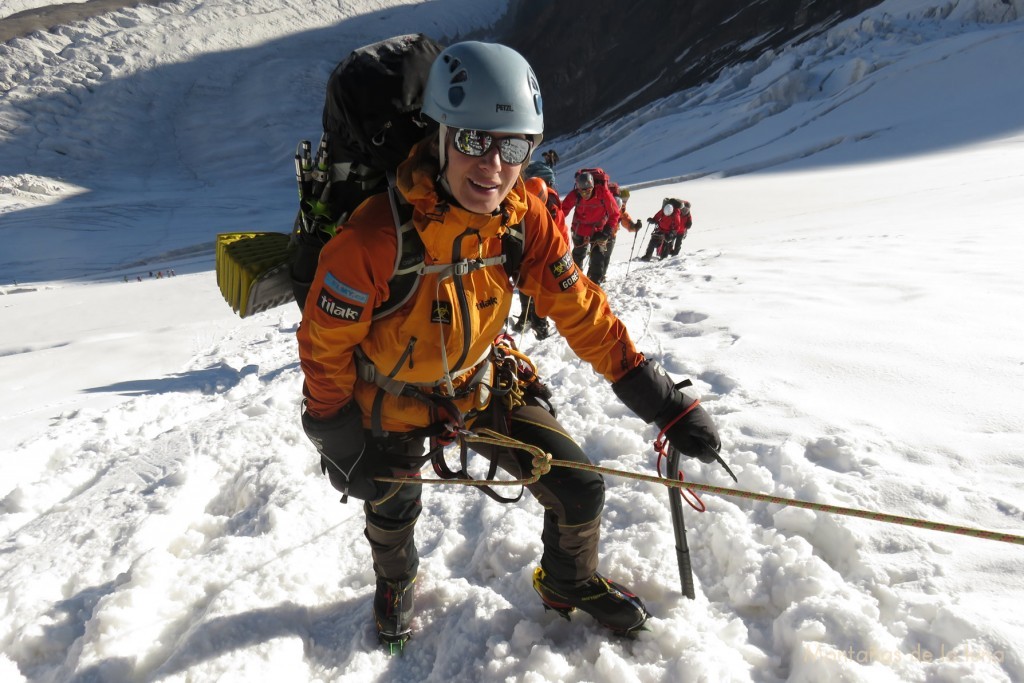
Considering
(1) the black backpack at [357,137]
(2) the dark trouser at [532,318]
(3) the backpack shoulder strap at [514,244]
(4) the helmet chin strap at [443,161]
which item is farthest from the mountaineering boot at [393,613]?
(2) the dark trouser at [532,318]

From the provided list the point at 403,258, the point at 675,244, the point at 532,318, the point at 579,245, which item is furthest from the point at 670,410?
the point at 675,244

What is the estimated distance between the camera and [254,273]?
2301 mm

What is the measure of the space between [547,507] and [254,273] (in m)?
1.40

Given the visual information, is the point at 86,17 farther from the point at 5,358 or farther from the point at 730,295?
the point at 730,295

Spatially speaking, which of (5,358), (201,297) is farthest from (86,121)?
(5,358)

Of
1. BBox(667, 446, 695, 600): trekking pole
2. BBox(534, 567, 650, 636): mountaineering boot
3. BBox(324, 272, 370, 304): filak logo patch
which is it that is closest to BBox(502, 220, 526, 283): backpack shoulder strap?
BBox(324, 272, 370, 304): filak logo patch

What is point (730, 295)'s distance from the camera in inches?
241

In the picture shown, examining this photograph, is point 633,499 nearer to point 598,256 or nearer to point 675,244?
point 598,256

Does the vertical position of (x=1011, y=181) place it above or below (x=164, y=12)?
below

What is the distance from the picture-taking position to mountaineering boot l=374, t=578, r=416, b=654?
8.21 ft

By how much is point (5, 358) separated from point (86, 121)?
44.1 meters

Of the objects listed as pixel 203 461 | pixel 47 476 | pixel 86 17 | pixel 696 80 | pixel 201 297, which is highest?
pixel 86 17

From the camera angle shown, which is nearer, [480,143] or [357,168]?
[480,143]

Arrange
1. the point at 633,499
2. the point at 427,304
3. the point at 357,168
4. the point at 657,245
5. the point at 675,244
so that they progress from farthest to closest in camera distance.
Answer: the point at 657,245 → the point at 675,244 → the point at 633,499 → the point at 357,168 → the point at 427,304
